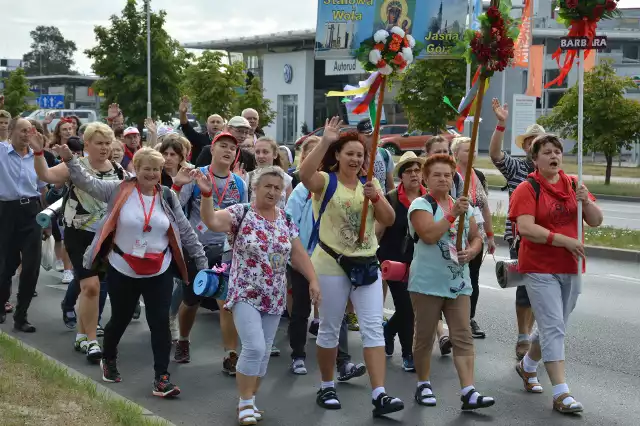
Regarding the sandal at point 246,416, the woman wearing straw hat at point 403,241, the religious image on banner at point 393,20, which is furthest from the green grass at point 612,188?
the sandal at point 246,416

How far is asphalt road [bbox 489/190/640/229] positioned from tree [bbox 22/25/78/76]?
134568 millimetres

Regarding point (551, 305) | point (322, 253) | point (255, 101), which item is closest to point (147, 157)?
point (322, 253)

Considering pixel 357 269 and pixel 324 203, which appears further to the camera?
pixel 324 203

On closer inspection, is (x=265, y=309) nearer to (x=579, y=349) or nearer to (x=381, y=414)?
(x=381, y=414)

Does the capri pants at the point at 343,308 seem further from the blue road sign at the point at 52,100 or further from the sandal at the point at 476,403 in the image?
the blue road sign at the point at 52,100

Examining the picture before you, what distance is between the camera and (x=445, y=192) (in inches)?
272

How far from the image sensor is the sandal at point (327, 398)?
688 cm

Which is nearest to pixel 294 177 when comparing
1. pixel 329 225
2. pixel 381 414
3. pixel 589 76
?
pixel 329 225

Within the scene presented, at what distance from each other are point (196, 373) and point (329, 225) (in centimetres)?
195

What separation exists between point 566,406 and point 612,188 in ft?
80.9

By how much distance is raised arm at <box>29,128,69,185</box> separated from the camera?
26.3 feet

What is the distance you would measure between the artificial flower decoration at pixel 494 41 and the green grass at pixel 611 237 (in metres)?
9.30

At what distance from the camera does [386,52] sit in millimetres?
7059

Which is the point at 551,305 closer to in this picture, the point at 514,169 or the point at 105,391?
the point at 514,169
